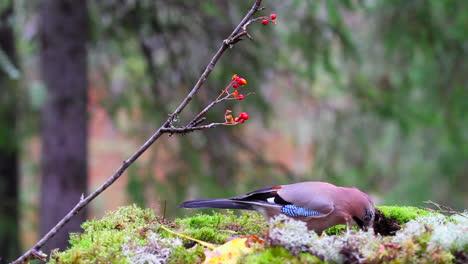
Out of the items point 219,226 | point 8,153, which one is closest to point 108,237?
point 219,226

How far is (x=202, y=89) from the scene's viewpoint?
22.5 ft

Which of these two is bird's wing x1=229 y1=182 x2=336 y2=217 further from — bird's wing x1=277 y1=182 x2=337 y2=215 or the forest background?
the forest background

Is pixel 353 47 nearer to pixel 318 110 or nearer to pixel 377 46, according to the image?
pixel 318 110

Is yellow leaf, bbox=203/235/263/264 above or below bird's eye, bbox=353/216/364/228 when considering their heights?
below

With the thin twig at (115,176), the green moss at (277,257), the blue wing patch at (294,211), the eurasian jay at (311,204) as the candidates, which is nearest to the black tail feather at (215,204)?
the eurasian jay at (311,204)

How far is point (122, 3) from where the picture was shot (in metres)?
6.86

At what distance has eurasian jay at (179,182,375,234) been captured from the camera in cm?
282

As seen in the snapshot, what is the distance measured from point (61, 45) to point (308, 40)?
131 inches

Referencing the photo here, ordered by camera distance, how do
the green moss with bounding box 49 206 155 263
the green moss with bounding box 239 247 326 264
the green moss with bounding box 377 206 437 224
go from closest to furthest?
the green moss with bounding box 239 247 326 264 < the green moss with bounding box 49 206 155 263 < the green moss with bounding box 377 206 437 224

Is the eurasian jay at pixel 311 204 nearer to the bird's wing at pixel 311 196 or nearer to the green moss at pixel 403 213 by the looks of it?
the bird's wing at pixel 311 196

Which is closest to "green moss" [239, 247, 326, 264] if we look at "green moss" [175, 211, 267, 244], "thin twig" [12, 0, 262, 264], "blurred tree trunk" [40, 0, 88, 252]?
"green moss" [175, 211, 267, 244]

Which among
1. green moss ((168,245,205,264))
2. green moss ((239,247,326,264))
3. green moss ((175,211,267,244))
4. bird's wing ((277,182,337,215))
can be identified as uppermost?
Result: bird's wing ((277,182,337,215))

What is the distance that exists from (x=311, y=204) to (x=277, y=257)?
920 millimetres

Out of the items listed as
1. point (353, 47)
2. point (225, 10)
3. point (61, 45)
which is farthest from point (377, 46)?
point (61, 45)
